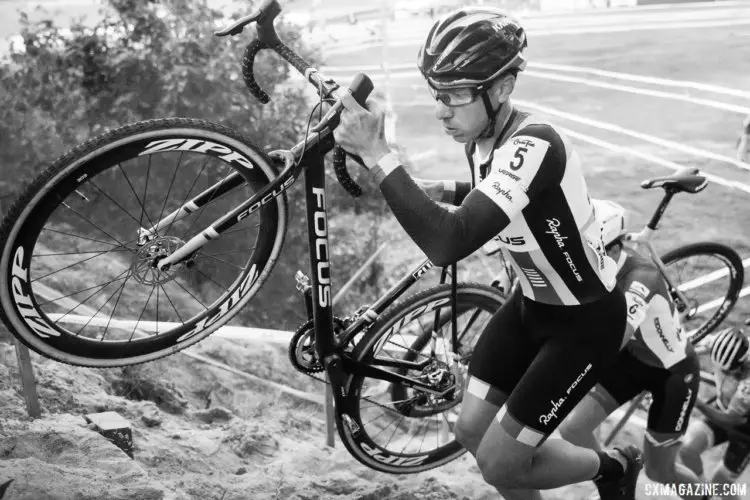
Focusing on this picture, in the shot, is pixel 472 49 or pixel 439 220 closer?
pixel 439 220

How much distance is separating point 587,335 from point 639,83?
11825 mm

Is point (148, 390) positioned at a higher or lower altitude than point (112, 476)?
lower

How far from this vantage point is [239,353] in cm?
716

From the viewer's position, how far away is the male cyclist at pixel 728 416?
484 centimetres

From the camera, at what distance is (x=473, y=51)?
9.43 ft

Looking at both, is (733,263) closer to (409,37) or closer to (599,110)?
(599,110)

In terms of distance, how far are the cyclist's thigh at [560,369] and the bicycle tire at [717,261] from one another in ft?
9.05

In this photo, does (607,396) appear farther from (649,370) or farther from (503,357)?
(503,357)

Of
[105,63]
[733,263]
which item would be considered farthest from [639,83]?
[105,63]

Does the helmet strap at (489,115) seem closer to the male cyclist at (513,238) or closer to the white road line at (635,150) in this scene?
the male cyclist at (513,238)

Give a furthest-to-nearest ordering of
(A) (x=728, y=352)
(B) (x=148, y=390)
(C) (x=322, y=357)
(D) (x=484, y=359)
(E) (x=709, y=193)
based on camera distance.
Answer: (E) (x=709, y=193) < (B) (x=148, y=390) < (A) (x=728, y=352) < (C) (x=322, y=357) < (D) (x=484, y=359)

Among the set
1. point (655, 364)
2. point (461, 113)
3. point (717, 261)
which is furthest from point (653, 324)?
point (717, 261)

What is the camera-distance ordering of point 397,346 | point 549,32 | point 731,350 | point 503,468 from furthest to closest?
point 549,32 → point 731,350 → point 397,346 → point 503,468

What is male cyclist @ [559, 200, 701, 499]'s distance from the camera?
4.26 m
